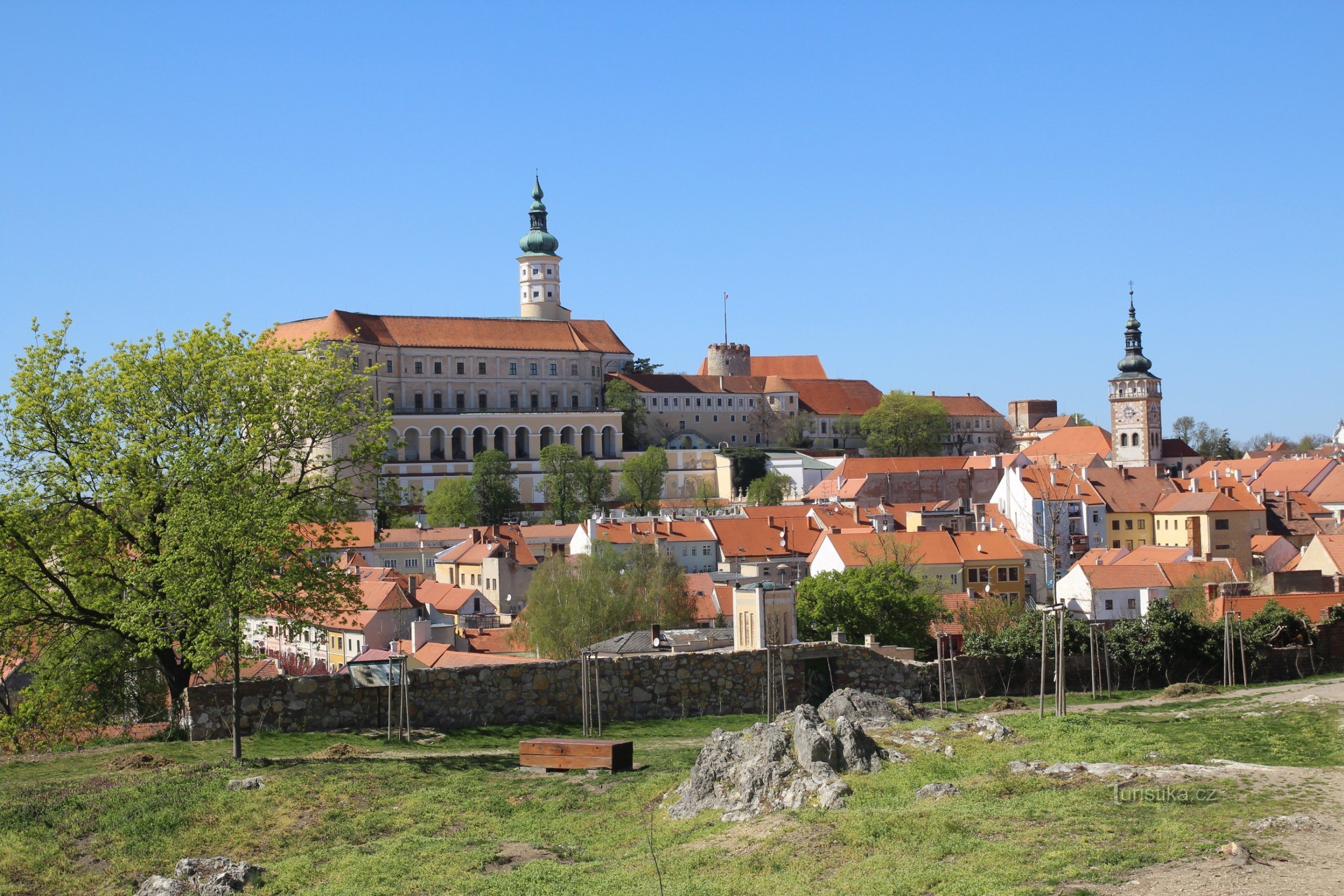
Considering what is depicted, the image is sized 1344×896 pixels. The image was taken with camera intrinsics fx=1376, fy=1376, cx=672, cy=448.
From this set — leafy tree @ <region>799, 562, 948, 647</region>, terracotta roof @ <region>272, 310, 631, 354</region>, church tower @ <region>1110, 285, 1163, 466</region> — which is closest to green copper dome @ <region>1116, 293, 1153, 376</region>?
church tower @ <region>1110, 285, 1163, 466</region>

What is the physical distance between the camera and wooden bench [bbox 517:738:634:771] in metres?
14.1

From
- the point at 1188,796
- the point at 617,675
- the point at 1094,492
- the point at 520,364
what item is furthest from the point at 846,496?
the point at 1188,796

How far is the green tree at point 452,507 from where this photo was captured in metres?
106

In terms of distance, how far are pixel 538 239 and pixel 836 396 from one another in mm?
37811

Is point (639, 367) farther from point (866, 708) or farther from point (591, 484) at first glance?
point (866, 708)

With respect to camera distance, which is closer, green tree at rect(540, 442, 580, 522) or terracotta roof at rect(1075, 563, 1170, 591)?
terracotta roof at rect(1075, 563, 1170, 591)

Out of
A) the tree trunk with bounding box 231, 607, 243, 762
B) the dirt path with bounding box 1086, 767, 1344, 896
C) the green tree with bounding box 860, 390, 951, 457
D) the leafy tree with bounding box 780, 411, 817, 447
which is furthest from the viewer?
the leafy tree with bounding box 780, 411, 817, 447

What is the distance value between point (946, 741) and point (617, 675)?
607 cm

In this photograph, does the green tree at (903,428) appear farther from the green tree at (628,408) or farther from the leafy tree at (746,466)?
the green tree at (628,408)

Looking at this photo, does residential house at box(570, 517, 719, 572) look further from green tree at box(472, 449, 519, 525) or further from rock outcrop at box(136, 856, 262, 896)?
rock outcrop at box(136, 856, 262, 896)

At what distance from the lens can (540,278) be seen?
150500 mm

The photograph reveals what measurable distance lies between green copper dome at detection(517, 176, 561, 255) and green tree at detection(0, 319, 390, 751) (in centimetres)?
13228

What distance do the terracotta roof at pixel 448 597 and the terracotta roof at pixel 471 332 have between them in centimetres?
6601

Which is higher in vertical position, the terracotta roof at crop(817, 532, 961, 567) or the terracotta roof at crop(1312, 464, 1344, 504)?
the terracotta roof at crop(1312, 464, 1344, 504)
